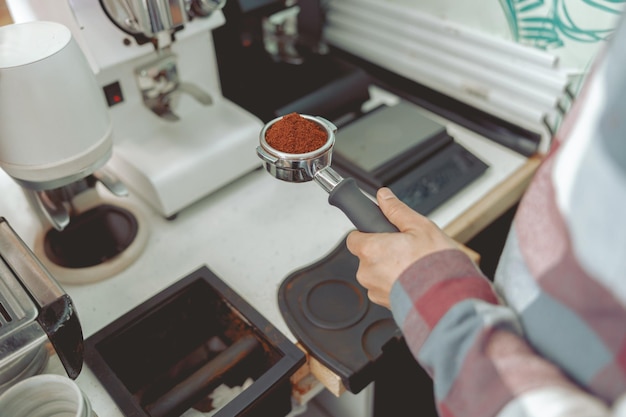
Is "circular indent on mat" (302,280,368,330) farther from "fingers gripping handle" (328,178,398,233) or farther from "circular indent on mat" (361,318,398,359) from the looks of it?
"fingers gripping handle" (328,178,398,233)

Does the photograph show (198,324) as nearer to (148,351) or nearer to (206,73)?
(148,351)

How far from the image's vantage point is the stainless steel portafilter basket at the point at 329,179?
61 centimetres

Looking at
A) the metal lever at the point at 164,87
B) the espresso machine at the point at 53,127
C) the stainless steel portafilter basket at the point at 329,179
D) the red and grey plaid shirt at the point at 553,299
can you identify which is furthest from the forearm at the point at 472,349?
the metal lever at the point at 164,87

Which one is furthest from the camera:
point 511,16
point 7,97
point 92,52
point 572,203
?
point 511,16

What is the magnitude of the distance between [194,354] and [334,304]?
10.0 inches

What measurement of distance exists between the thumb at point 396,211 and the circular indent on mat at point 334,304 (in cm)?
24

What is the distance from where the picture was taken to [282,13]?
1104mm

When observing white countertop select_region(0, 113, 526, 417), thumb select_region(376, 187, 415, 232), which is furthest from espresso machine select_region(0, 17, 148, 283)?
thumb select_region(376, 187, 415, 232)

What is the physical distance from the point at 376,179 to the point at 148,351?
1.59 ft

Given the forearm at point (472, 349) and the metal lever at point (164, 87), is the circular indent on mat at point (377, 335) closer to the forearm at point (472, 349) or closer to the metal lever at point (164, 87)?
the forearm at point (472, 349)

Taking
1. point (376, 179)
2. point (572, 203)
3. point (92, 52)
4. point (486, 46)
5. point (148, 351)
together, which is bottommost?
point (148, 351)

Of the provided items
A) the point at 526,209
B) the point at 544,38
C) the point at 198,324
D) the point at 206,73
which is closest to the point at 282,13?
the point at 206,73

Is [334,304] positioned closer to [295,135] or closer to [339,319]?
[339,319]

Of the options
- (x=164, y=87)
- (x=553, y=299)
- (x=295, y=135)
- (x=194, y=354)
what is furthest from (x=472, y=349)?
(x=164, y=87)
